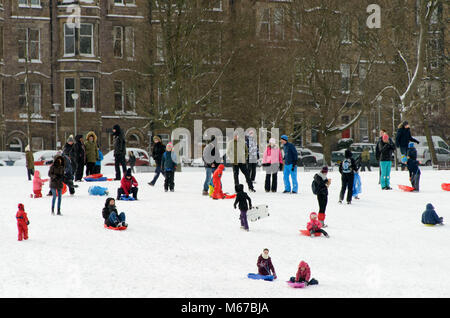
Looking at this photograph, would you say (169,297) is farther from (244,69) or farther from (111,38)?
(111,38)

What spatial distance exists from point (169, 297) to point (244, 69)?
3253 cm

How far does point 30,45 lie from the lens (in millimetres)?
48375

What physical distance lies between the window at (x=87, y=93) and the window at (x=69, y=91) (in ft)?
2.01

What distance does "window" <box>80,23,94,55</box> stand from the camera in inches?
1909

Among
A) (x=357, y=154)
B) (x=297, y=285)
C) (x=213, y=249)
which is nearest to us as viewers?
(x=297, y=285)

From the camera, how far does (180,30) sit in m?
35.6

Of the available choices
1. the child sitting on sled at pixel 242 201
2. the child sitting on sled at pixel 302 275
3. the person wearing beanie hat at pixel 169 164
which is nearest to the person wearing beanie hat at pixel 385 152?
the person wearing beanie hat at pixel 169 164

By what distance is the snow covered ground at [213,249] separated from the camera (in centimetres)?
1056

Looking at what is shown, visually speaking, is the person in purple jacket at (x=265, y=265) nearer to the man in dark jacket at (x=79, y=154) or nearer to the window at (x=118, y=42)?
the man in dark jacket at (x=79, y=154)

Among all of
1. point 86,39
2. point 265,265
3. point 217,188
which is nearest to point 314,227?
point 265,265

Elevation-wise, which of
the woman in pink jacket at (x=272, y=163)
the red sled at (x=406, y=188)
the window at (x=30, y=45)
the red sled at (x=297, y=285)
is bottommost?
the red sled at (x=297, y=285)

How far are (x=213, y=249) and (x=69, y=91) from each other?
3718 cm

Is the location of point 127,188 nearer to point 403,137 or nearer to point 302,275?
point 403,137
